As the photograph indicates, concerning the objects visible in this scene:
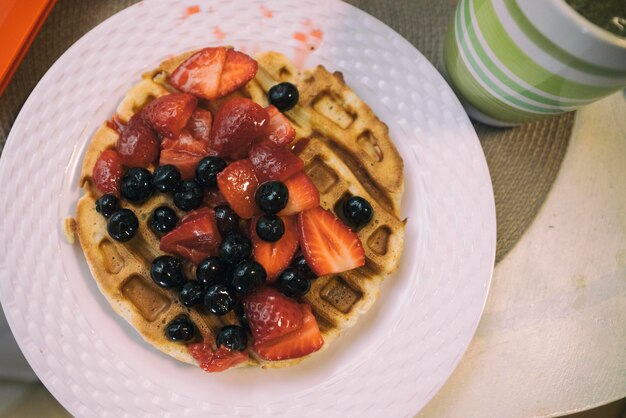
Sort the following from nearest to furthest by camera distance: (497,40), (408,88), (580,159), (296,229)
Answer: (497,40)
(296,229)
(408,88)
(580,159)

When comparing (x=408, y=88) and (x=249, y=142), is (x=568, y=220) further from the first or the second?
(x=249, y=142)

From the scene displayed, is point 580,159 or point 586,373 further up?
point 580,159

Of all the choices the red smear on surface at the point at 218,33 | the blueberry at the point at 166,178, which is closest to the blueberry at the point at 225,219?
the blueberry at the point at 166,178

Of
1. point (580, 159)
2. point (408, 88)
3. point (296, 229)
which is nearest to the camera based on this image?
point (296, 229)

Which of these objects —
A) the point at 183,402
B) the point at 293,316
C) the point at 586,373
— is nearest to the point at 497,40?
the point at 293,316

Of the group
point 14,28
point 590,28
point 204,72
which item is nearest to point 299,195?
point 204,72

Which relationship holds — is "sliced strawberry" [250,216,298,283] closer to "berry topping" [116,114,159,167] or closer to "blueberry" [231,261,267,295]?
"blueberry" [231,261,267,295]

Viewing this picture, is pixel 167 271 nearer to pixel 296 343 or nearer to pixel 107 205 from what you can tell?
pixel 107 205

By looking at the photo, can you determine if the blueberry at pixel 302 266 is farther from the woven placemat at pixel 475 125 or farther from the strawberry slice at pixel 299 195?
the woven placemat at pixel 475 125
